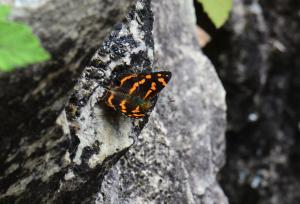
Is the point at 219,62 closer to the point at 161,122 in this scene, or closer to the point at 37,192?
the point at 161,122

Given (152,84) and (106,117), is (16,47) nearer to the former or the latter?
(106,117)

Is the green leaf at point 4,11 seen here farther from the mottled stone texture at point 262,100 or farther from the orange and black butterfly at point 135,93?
the mottled stone texture at point 262,100

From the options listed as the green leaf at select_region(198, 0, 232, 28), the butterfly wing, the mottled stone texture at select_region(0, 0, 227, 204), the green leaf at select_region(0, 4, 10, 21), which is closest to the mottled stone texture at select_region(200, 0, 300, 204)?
the mottled stone texture at select_region(0, 0, 227, 204)

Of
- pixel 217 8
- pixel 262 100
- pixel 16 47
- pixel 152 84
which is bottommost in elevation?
pixel 262 100

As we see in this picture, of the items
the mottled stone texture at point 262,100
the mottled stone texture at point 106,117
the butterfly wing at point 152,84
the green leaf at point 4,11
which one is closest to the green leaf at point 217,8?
the mottled stone texture at point 106,117

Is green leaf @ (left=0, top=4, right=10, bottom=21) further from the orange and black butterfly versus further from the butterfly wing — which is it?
the butterfly wing

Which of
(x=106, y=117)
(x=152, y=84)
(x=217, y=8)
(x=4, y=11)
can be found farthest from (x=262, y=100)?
(x=4, y=11)
